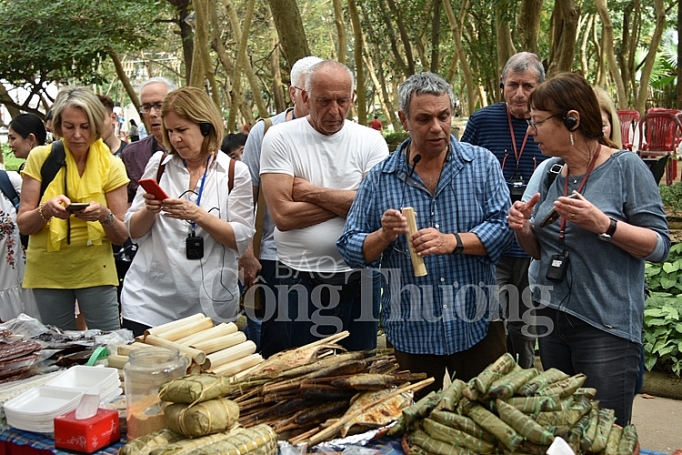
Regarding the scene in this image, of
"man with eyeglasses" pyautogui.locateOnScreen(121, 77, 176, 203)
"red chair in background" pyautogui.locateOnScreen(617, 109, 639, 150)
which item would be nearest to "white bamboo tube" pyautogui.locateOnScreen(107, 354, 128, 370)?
"man with eyeglasses" pyautogui.locateOnScreen(121, 77, 176, 203)

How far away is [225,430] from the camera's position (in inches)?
91.1

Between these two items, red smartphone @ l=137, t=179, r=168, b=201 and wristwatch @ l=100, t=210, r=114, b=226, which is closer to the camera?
red smartphone @ l=137, t=179, r=168, b=201

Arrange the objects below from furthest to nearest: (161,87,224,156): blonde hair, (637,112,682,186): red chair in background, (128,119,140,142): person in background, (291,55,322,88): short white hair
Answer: (637,112,682,186): red chair in background
(128,119,140,142): person in background
(291,55,322,88): short white hair
(161,87,224,156): blonde hair

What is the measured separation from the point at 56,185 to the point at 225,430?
2.41 meters

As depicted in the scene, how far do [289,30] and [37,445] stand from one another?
5.05m

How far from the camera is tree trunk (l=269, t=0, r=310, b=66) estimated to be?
6.83 meters

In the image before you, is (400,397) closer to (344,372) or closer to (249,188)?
(344,372)

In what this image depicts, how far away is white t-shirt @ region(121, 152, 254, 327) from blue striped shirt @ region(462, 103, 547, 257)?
4.63ft

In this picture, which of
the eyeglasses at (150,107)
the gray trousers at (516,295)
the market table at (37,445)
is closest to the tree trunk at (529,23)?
the gray trousers at (516,295)

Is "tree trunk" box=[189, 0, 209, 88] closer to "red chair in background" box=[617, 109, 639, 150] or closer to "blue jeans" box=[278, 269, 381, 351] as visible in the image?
"blue jeans" box=[278, 269, 381, 351]

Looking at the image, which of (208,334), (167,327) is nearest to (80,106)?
(167,327)

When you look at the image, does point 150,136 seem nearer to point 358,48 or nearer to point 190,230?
point 190,230

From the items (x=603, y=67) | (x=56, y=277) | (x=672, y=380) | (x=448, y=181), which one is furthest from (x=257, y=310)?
(x=603, y=67)

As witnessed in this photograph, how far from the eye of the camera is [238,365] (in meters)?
2.96
